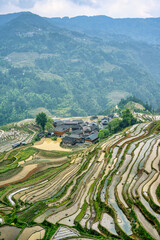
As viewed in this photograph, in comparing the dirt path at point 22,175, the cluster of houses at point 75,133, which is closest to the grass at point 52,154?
the dirt path at point 22,175

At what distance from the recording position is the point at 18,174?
4978 centimetres

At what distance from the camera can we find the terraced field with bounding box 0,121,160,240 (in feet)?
79.9

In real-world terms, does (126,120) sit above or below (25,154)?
above

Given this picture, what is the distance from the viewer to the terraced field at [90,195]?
958 inches

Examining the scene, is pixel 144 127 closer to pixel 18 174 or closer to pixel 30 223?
pixel 18 174

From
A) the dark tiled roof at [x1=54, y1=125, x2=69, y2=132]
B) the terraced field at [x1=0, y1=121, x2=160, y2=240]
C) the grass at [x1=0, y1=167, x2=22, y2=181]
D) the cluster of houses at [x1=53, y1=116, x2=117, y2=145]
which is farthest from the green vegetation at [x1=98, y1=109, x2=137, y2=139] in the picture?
the grass at [x1=0, y1=167, x2=22, y2=181]

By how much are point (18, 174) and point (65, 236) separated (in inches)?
1172

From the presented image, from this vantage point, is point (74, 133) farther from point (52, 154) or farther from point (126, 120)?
point (52, 154)

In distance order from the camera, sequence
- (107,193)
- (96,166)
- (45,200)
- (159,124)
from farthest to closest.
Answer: (159,124)
(96,166)
(45,200)
(107,193)

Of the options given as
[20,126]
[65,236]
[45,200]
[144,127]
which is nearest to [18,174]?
[45,200]

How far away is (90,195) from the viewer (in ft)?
111

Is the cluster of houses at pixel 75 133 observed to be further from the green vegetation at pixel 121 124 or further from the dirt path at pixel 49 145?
the green vegetation at pixel 121 124

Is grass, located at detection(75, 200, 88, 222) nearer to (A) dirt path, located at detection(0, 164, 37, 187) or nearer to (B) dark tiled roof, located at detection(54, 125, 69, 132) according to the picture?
(A) dirt path, located at detection(0, 164, 37, 187)

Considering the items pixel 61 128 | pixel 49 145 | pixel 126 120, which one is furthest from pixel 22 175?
pixel 126 120
